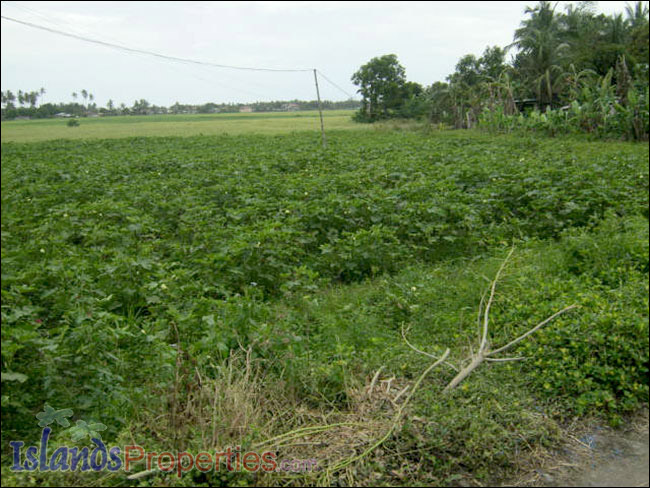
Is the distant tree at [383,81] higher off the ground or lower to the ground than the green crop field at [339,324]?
higher

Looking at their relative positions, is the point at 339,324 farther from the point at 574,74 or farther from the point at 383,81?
the point at 383,81

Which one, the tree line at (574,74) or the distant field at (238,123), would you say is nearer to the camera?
the tree line at (574,74)

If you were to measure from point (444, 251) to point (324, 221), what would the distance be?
1600mm

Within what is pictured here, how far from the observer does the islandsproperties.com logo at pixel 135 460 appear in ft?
7.52

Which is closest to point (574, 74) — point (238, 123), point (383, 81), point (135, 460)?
point (135, 460)

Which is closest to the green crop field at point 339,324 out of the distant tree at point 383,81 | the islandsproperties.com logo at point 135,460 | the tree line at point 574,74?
the islandsproperties.com logo at point 135,460

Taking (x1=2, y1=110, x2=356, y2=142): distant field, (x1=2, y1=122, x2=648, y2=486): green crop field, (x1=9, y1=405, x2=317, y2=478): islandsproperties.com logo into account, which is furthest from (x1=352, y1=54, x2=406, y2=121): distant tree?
(x1=9, y1=405, x2=317, y2=478): islandsproperties.com logo

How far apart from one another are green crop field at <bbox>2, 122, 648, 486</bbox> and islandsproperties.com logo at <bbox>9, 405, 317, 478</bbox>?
48 mm

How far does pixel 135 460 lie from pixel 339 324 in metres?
1.94

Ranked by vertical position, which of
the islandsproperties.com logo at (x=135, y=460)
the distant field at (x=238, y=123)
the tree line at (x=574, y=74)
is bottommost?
the islandsproperties.com logo at (x=135, y=460)

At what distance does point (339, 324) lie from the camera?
13.0ft

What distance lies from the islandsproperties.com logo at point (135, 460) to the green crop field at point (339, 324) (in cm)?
5

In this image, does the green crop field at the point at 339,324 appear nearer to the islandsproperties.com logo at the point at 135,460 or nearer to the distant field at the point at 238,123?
the islandsproperties.com logo at the point at 135,460

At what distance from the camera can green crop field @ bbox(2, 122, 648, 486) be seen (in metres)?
2.56
